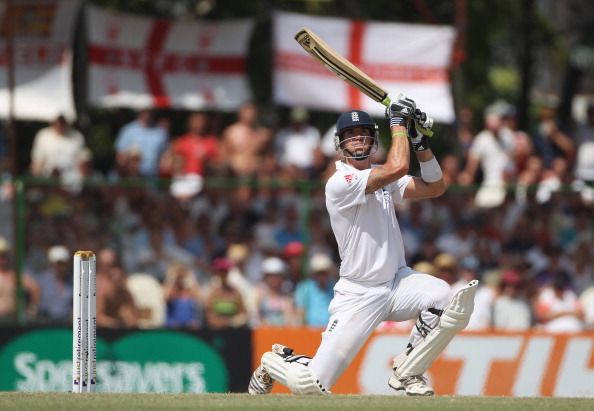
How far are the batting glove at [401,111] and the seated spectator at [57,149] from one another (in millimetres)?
6836

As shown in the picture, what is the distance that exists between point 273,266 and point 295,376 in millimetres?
4811

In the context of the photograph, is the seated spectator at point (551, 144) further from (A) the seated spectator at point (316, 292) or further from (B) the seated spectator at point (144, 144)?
(B) the seated spectator at point (144, 144)

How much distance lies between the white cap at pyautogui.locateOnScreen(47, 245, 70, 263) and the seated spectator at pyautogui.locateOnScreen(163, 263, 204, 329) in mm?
1075

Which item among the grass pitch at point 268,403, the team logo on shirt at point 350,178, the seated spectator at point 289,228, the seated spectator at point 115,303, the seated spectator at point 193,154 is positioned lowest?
the seated spectator at point 115,303

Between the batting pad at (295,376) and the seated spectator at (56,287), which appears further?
the seated spectator at (56,287)

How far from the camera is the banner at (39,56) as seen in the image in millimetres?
16609

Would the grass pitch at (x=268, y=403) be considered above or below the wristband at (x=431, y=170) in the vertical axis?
below

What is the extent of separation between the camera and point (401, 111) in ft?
31.6

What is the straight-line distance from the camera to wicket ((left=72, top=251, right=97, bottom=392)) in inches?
377

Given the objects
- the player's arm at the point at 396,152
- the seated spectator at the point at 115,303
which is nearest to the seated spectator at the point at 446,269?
the seated spectator at the point at 115,303

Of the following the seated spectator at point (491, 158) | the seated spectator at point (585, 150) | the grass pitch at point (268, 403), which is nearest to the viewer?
the grass pitch at point (268, 403)

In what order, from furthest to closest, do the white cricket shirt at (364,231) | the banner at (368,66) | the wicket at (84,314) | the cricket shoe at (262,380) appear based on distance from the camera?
the banner at (368,66) < the cricket shoe at (262,380) < the white cricket shirt at (364,231) < the wicket at (84,314)

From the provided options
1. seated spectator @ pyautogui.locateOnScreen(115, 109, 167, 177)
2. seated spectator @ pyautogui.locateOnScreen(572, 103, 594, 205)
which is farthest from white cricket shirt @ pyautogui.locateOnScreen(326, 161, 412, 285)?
seated spectator @ pyautogui.locateOnScreen(115, 109, 167, 177)

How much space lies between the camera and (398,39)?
55.9 feet
